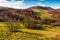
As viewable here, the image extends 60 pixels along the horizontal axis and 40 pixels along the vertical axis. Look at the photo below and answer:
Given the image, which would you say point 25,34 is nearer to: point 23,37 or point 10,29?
point 23,37

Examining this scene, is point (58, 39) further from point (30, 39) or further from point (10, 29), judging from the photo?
point (10, 29)

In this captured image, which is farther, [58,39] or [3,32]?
[3,32]

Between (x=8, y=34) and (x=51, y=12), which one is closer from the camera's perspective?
(x=8, y=34)

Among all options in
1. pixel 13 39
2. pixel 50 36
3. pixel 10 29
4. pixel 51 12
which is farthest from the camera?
pixel 51 12

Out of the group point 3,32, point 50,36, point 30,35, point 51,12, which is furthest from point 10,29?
point 51,12

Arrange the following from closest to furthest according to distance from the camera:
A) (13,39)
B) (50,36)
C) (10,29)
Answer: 1. (13,39)
2. (50,36)
3. (10,29)

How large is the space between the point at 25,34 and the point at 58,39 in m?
9.72

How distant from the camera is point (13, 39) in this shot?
47250 mm

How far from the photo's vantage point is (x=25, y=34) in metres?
52.1

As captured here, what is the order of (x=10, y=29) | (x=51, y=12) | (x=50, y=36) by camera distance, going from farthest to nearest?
(x=51, y=12), (x=10, y=29), (x=50, y=36)

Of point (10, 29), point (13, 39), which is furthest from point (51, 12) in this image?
point (13, 39)

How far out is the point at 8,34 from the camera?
2045 inches

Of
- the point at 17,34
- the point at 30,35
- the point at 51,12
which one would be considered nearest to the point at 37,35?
the point at 30,35

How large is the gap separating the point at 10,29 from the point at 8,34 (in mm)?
4712
